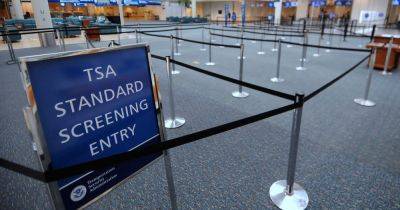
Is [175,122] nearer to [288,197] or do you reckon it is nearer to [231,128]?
[288,197]

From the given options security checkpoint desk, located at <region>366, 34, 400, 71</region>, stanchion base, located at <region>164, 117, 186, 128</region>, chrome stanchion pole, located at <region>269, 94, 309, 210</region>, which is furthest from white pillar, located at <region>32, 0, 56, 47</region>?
security checkpoint desk, located at <region>366, 34, 400, 71</region>

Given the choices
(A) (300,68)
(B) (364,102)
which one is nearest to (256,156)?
(B) (364,102)

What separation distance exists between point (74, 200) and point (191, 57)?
7.85 metres

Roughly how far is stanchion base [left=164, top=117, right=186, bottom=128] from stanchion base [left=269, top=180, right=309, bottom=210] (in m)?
1.72

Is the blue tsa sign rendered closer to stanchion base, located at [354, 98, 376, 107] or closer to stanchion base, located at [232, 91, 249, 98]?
stanchion base, located at [232, 91, 249, 98]

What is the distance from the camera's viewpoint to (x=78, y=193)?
4.53 ft

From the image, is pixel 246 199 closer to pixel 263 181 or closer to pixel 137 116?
pixel 263 181

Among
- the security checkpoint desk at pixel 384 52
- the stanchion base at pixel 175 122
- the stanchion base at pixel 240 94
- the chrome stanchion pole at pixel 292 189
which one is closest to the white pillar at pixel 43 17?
the stanchion base at pixel 240 94

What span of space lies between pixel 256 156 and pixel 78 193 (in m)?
Result: 2.07

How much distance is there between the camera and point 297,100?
6.59 ft

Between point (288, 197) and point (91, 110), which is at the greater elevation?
point (91, 110)

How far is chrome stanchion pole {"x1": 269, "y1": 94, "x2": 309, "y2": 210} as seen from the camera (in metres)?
2.14

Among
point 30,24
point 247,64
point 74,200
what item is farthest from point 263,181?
point 30,24

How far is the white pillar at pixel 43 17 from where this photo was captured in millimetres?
10501
